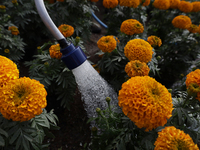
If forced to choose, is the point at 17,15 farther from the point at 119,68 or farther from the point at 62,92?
the point at 119,68

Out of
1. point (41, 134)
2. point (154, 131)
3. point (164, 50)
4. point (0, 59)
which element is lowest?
point (164, 50)

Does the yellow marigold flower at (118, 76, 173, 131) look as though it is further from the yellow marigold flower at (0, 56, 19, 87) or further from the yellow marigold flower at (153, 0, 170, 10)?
the yellow marigold flower at (153, 0, 170, 10)

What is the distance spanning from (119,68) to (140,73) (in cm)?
76

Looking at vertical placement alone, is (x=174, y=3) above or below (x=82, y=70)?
below

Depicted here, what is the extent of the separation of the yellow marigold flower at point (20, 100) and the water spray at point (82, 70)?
352 millimetres

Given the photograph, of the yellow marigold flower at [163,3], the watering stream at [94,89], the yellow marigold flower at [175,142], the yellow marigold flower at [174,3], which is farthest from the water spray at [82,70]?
the yellow marigold flower at [174,3]

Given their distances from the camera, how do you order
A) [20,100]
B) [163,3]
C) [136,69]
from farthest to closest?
1. [163,3]
2. [136,69]
3. [20,100]

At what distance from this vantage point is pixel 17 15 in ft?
8.54

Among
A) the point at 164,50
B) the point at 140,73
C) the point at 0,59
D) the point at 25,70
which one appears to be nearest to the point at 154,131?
the point at 140,73

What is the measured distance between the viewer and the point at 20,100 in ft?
2.78

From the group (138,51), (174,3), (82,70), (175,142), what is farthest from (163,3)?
(175,142)

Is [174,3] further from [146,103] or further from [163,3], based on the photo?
[146,103]

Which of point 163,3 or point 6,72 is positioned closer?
point 6,72

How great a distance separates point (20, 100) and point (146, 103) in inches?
A: 29.9
